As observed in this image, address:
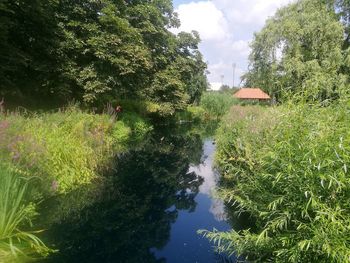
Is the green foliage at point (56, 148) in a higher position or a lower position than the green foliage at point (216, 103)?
lower

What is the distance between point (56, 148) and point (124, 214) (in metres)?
2.72

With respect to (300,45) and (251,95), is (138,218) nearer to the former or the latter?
(300,45)

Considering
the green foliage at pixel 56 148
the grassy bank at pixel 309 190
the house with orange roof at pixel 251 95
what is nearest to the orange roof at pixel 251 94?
the house with orange roof at pixel 251 95

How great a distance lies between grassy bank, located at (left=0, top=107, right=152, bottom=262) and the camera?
5.96 metres

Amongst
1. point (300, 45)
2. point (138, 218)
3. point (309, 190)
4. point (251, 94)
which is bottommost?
point (138, 218)

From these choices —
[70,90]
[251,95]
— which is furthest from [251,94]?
[70,90]

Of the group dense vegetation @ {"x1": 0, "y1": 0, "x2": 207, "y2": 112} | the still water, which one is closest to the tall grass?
the still water

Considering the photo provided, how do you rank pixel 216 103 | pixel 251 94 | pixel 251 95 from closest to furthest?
1. pixel 216 103
2. pixel 251 95
3. pixel 251 94

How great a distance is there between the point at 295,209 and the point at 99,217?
5.30 m

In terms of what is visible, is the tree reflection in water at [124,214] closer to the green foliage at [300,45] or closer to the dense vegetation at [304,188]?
the dense vegetation at [304,188]

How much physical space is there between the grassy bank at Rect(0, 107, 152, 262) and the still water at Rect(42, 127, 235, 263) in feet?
1.59

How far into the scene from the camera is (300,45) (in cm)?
2830

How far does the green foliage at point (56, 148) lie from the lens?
774 cm

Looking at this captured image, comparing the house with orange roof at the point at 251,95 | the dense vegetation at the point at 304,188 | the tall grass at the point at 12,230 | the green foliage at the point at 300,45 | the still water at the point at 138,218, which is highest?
the green foliage at the point at 300,45
